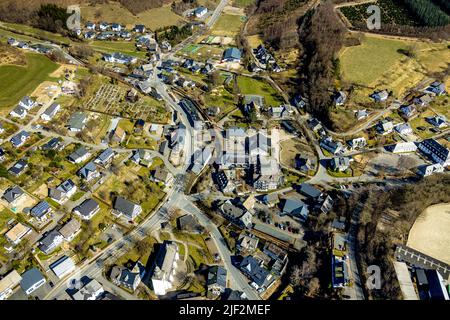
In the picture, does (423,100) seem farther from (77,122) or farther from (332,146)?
(77,122)

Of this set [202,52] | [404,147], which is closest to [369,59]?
[404,147]

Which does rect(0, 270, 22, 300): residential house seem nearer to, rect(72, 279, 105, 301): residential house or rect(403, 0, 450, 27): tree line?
rect(72, 279, 105, 301): residential house

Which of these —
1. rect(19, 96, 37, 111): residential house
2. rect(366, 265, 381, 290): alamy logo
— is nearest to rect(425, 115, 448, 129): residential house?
rect(366, 265, 381, 290): alamy logo

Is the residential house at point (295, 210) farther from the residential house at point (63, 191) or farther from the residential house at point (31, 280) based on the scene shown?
the residential house at point (31, 280)

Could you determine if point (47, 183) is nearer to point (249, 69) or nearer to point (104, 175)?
point (104, 175)

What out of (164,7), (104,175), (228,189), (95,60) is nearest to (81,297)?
(104,175)

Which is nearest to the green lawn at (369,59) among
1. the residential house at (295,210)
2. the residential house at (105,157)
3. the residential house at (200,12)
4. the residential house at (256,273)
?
the residential house at (295,210)
